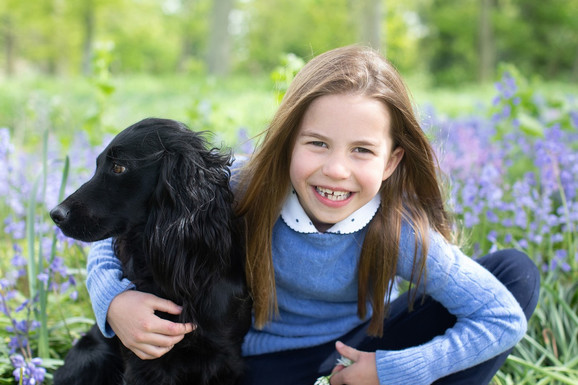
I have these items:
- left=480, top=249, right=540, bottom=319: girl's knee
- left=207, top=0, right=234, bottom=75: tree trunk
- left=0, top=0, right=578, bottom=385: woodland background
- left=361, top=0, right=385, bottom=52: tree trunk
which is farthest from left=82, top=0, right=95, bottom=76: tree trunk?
left=480, top=249, right=540, bottom=319: girl's knee

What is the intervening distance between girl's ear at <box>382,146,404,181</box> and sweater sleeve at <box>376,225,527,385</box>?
23 centimetres

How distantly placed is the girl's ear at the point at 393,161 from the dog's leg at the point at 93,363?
121cm

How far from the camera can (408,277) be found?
205cm

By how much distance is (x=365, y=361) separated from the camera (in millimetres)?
1968

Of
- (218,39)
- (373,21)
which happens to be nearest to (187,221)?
(373,21)

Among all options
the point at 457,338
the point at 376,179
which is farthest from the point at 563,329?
the point at 376,179

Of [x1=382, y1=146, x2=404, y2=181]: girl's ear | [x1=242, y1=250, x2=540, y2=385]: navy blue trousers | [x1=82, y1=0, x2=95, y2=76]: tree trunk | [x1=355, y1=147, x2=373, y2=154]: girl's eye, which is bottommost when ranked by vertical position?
[x1=242, y1=250, x2=540, y2=385]: navy blue trousers

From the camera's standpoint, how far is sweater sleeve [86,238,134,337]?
76.0 inches

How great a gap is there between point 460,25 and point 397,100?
93.4 ft

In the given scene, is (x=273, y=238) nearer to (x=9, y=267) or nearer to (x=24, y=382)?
(x=24, y=382)

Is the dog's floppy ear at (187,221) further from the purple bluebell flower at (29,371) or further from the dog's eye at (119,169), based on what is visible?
the purple bluebell flower at (29,371)

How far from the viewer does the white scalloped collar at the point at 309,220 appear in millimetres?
1978

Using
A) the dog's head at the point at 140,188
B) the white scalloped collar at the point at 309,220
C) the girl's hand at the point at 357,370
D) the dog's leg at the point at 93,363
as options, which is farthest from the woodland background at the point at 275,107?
the girl's hand at the point at 357,370

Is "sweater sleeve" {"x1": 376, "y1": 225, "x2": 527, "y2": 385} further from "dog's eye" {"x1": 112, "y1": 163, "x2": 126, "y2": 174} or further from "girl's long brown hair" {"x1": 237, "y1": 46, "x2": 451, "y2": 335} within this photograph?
"dog's eye" {"x1": 112, "y1": 163, "x2": 126, "y2": 174}
